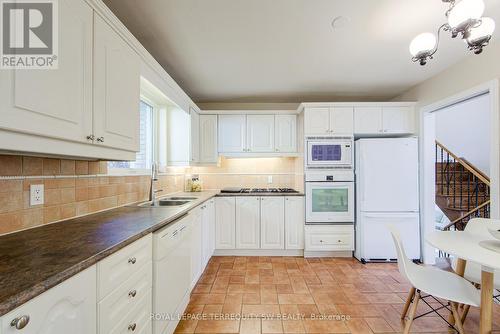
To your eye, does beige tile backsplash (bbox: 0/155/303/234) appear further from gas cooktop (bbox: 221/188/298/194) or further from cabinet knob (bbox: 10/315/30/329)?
gas cooktop (bbox: 221/188/298/194)

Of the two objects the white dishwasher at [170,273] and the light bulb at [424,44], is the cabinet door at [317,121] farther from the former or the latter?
the white dishwasher at [170,273]

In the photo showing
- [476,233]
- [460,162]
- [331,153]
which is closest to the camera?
[476,233]

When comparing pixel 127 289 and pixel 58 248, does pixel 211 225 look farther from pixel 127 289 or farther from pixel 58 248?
pixel 58 248

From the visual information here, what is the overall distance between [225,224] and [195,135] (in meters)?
1.42

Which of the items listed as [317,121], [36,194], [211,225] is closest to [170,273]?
[36,194]

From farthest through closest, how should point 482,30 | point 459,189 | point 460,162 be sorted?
point 459,189, point 460,162, point 482,30

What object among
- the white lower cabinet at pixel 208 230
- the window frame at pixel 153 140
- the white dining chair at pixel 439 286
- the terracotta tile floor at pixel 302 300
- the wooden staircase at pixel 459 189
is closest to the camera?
the white dining chair at pixel 439 286

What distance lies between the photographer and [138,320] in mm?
1220

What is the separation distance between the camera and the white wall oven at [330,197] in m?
3.22

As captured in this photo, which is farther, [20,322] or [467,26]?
[467,26]

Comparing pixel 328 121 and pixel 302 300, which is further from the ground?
pixel 328 121

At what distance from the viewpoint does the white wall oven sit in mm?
3223

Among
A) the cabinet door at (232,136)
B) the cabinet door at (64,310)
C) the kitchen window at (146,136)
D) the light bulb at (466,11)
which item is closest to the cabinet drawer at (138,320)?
the cabinet door at (64,310)

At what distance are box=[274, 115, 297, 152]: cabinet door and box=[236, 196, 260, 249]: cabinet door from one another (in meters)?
0.95
